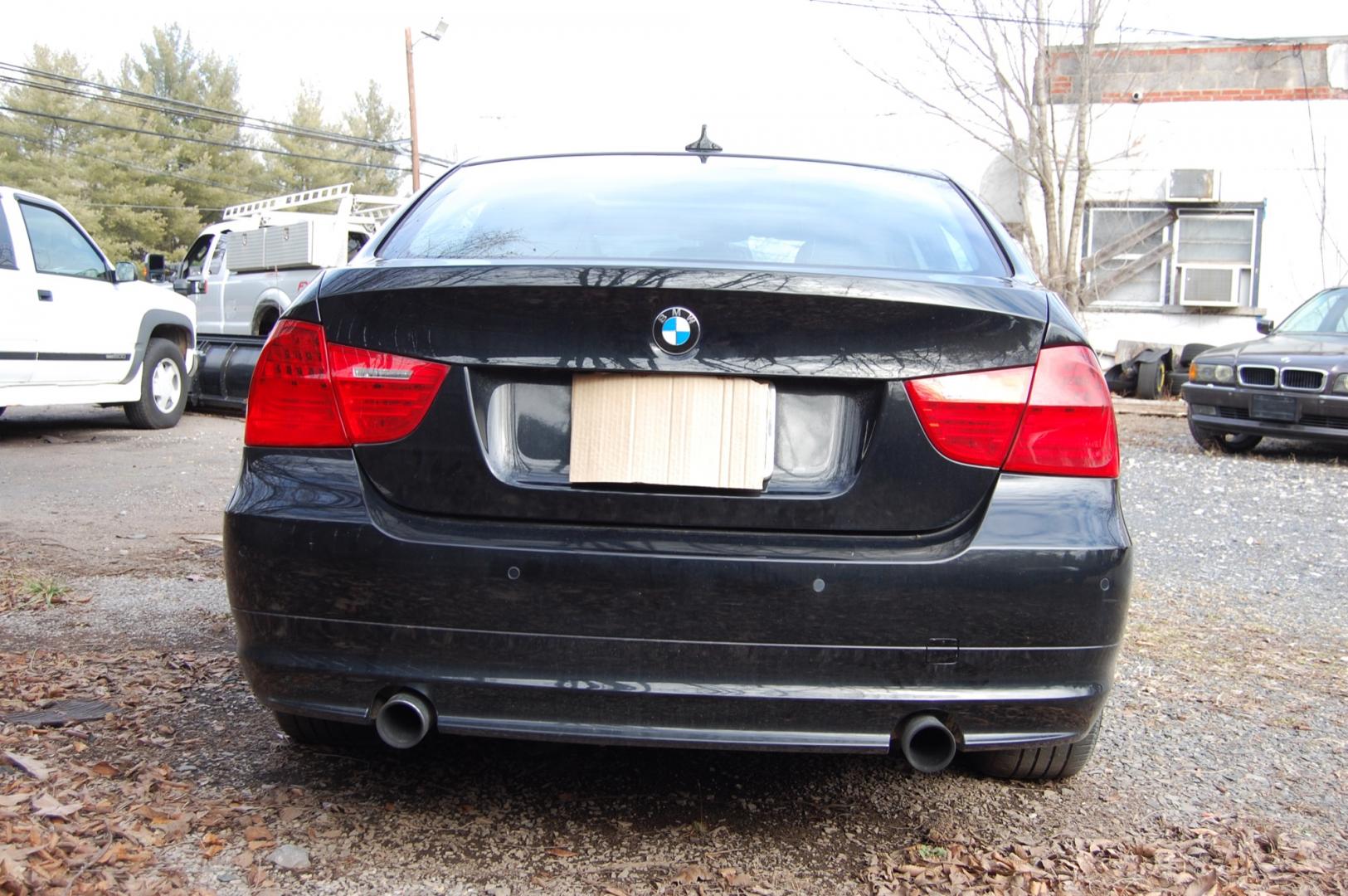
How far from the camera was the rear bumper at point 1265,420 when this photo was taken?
9.77m

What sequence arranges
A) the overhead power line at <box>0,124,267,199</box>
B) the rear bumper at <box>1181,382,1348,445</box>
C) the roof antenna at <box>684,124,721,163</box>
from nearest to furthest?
the roof antenna at <box>684,124,721,163</box> → the rear bumper at <box>1181,382,1348,445</box> → the overhead power line at <box>0,124,267,199</box>

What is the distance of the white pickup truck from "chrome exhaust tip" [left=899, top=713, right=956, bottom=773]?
326 inches

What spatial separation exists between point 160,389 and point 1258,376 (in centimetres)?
966

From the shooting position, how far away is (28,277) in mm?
8703

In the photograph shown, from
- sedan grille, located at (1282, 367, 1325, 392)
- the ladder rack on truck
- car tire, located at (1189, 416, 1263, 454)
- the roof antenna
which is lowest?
car tire, located at (1189, 416, 1263, 454)

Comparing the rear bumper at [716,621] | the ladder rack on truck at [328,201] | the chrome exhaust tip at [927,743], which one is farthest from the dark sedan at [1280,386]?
the ladder rack on truck at [328,201]

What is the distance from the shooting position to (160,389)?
34.9 feet

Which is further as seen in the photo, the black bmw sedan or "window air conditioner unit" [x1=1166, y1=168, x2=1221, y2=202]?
"window air conditioner unit" [x1=1166, y1=168, x2=1221, y2=202]

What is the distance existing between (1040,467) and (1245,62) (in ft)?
67.8

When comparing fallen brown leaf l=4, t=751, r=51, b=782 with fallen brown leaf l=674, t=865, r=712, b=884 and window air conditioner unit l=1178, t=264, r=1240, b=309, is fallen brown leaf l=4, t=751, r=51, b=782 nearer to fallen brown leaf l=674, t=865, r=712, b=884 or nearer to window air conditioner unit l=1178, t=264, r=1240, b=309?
fallen brown leaf l=674, t=865, r=712, b=884

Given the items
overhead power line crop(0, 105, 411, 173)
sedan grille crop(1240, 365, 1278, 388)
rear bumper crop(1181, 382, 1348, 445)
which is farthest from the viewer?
overhead power line crop(0, 105, 411, 173)

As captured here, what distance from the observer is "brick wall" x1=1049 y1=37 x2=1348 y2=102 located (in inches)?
768

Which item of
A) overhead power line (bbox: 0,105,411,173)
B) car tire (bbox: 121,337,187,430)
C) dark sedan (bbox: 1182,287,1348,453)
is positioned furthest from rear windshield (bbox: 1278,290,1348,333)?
overhead power line (bbox: 0,105,411,173)

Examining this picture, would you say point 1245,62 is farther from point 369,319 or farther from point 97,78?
point 97,78
